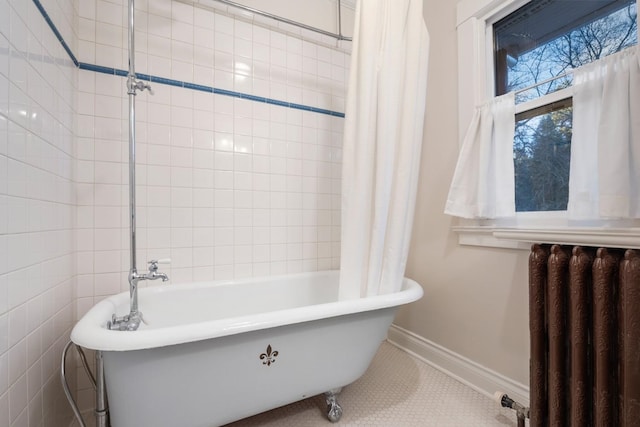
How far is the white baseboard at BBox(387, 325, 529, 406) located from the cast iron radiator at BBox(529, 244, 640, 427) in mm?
271

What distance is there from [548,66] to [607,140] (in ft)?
1.76

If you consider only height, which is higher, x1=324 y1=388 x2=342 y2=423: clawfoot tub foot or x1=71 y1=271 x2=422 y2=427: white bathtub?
x1=71 y1=271 x2=422 y2=427: white bathtub

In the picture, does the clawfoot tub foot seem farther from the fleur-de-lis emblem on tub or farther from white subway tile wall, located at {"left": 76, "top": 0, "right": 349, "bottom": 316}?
white subway tile wall, located at {"left": 76, "top": 0, "right": 349, "bottom": 316}

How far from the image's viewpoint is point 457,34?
5.09ft

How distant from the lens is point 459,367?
148 centimetres

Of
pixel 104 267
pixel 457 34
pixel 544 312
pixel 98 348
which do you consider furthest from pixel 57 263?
pixel 457 34

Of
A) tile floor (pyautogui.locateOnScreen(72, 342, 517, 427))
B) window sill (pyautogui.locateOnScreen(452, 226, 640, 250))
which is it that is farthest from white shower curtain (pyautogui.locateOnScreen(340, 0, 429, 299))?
tile floor (pyautogui.locateOnScreen(72, 342, 517, 427))

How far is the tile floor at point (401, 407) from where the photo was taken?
118 centimetres

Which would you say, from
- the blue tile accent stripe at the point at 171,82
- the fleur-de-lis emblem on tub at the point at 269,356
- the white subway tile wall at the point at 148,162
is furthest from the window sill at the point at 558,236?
the blue tile accent stripe at the point at 171,82

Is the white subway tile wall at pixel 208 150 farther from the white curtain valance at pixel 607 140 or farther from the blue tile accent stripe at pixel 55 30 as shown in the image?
the white curtain valance at pixel 607 140

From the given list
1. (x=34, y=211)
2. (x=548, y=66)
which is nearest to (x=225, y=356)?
(x=34, y=211)

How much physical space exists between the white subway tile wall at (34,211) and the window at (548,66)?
1.76 m

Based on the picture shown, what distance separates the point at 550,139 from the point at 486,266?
0.63 m

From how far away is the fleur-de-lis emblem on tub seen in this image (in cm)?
97
